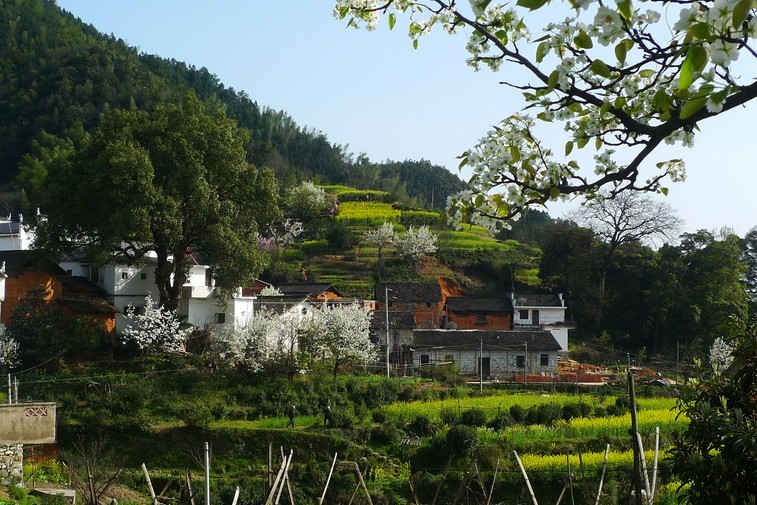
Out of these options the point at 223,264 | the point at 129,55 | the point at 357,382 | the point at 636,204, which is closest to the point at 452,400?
the point at 357,382

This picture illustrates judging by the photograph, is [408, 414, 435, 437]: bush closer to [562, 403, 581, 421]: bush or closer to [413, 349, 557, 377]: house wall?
[562, 403, 581, 421]: bush

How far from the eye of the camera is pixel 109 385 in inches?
976

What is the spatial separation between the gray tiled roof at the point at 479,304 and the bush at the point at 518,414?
60.6 feet

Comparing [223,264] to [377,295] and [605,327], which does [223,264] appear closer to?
[377,295]

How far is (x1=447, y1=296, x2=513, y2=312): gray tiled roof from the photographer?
140 ft

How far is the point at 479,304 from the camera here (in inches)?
1702

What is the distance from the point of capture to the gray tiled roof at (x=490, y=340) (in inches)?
1363

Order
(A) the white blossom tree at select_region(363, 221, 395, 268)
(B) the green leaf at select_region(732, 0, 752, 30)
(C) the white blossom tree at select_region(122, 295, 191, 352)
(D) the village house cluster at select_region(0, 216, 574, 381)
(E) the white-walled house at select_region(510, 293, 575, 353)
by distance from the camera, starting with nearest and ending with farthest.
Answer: (B) the green leaf at select_region(732, 0, 752, 30) → (C) the white blossom tree at select_region(122, 295, 191, 352) → (D) the village house cluster at select_region(0, 216, 574, 381) → (E) the white-walled house at select_region(510, 293, 575, 353) → (A) the white blossom tree at select_region(363, 221, 395, 268)

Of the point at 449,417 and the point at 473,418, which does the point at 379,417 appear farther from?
the point at 473,418

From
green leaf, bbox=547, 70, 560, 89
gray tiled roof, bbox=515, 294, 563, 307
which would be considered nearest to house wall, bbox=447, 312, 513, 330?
gray tiled roof, bbox=515, 294, 563, 307

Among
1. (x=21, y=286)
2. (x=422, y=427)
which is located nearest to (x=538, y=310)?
(x=422, y=427)

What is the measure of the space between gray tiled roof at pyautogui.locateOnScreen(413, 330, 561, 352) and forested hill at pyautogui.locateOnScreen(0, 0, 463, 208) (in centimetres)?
3536

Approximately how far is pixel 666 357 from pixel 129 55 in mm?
67981

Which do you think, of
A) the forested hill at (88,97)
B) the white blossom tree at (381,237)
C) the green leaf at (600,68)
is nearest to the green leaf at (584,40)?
the green leaf at (600,68)
